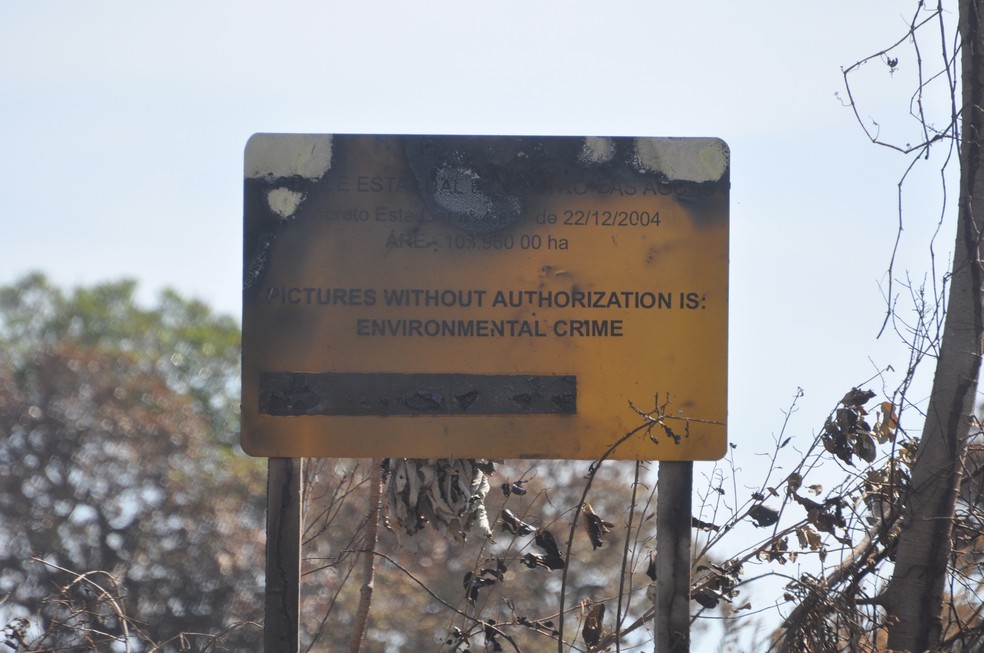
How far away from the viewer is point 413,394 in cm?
352

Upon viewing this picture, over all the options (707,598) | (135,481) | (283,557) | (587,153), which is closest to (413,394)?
(283,557)

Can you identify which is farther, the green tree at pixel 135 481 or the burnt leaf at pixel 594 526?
the green tree at pixel 135 481

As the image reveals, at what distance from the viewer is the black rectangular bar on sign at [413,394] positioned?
11.5ft

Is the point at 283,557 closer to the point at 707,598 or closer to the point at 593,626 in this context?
the point at 593,626

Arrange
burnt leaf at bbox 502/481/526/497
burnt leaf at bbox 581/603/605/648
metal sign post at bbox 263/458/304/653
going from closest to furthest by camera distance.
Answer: metal sign post at bbox 263/458/304/653 < burnt leaf at bbox 581/603/605/648 < burnt leaf at bbox 502/481/526/497

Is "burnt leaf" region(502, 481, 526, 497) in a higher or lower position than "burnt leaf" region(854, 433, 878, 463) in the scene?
lower

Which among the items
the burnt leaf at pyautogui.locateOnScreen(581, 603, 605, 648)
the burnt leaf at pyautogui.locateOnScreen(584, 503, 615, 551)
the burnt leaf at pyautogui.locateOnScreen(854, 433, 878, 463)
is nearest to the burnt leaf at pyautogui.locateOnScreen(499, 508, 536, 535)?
the burnt leaf at pyautogui.locateOnScreen(584, 503, 615, 551)

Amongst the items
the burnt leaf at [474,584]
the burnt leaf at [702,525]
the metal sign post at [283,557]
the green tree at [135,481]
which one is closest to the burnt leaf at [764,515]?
the burnt leaf at [702,525]

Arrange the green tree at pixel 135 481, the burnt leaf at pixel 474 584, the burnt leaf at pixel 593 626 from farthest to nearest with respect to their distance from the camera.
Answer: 1. the green tree at pixel 135 481
2. the burnt leaf at pixel 474 584
3. the burnt leaf at pixel 593 626

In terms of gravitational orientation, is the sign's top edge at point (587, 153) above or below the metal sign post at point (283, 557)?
above

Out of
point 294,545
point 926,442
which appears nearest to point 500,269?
point 294,545

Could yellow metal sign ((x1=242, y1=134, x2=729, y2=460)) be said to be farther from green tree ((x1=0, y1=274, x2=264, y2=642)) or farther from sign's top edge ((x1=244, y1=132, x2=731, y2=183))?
green tree ((x1=0, y1=274, x2=264, y2=642))

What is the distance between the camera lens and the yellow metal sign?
3.51m

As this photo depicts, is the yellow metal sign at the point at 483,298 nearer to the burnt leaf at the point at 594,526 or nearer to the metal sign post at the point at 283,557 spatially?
the metal sign post at the point at 283,557
